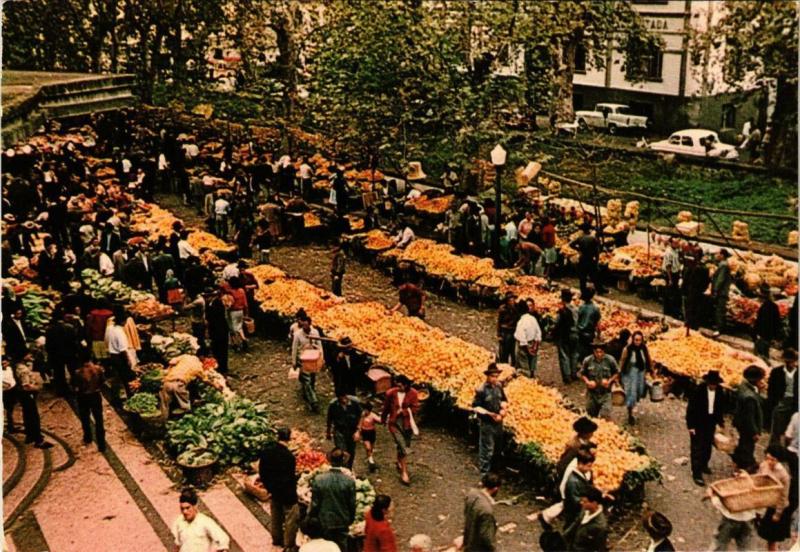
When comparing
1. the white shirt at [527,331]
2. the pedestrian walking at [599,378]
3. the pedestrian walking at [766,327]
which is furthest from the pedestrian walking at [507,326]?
the pedestrian walking at [766,327]

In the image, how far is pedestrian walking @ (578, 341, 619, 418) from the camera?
12414mm

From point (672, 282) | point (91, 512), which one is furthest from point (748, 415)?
point (91, 512)

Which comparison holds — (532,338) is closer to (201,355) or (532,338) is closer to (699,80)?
(201,355)

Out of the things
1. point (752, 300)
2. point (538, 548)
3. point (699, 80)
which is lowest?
point (538, 548)

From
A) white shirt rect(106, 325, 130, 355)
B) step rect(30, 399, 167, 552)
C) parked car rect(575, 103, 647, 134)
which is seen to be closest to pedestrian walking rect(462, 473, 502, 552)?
step rect(30, 399, 167, 552)

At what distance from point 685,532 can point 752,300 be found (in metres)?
7.22

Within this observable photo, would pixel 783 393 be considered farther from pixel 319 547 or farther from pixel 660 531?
pixel 319 547

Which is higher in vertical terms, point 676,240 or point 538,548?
point 676,240

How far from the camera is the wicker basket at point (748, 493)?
885 centimetres

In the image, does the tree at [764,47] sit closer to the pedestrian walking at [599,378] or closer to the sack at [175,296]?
the pedestrian walking at [599,378]

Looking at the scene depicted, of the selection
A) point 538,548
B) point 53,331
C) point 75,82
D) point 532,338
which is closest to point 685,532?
point 538,548

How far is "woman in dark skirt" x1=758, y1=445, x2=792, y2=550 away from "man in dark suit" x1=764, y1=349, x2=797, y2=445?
67.1 inches

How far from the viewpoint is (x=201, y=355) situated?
52.6 ft

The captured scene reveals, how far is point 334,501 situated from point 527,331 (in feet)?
18.8
